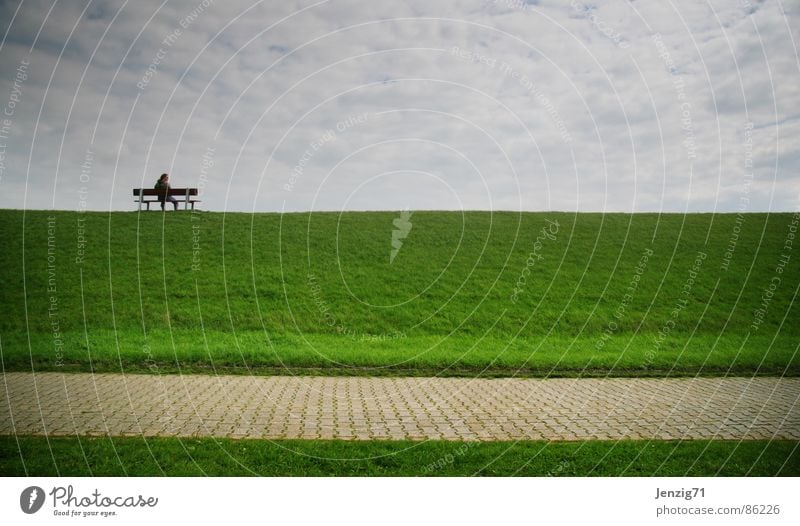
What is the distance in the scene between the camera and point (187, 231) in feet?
103

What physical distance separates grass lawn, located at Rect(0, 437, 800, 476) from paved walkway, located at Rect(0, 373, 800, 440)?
595 millimetres

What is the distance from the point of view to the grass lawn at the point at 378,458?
6.88m

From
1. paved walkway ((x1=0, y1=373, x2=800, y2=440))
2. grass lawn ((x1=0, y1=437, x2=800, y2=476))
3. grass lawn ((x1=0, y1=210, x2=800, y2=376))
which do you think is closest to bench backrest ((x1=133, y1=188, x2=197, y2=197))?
grass lawn ((x1=0, y1=210, x2=800, y2=376))

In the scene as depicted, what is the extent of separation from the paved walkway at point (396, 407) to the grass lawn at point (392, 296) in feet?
4.83

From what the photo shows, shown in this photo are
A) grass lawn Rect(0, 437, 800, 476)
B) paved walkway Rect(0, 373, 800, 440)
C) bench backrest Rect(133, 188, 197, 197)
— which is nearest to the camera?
grass lawn Rect(0, 437, 800, 476)

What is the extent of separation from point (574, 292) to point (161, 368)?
1889 cm

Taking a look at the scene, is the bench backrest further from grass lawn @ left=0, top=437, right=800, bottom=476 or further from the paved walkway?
grass lawn @ left=0, top=437, right=800, bottom=476

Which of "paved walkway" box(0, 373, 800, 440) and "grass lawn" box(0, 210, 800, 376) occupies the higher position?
"grass lawn" box(0, 210, 800, 376)

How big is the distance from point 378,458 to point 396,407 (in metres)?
3.41

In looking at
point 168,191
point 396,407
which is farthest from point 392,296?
point 168,191

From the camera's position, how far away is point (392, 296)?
948 inches

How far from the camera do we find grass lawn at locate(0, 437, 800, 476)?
6.88 m

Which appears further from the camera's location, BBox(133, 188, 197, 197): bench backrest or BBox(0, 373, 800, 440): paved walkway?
BBox(133, 188, 197, 197): bench backrest

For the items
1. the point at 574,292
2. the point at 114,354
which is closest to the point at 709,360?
the point at 574,292
